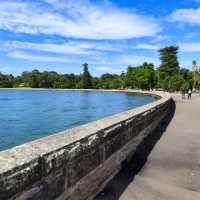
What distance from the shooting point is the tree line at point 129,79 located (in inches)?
3917

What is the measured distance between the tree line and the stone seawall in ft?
268

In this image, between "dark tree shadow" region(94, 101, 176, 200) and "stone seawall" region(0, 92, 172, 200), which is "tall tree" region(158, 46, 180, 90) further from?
"stone seawall" region(0, 92, 172, 200)

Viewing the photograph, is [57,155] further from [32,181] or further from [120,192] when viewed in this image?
[120,192]

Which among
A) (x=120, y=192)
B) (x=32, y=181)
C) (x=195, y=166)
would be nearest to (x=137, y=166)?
(x=195, y=166)

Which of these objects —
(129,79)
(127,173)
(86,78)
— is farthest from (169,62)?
(127,173)

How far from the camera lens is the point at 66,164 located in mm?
3969

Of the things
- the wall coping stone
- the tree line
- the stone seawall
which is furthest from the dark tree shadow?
the tree line

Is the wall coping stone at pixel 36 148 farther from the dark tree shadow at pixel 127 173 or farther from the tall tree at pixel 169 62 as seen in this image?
the tall tree at pixel 169 62

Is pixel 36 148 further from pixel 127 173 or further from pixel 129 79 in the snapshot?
pixel 129 79

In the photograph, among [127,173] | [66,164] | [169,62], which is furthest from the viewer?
[169,62]

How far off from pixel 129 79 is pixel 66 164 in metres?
124

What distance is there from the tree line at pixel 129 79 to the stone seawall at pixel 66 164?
81.7 m

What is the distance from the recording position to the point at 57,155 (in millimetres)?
3762

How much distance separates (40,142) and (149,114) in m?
7.01
